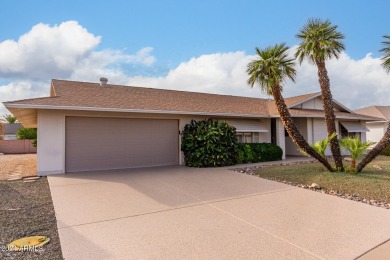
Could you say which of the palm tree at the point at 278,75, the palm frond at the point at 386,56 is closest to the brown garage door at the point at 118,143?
the palm tree at the point at 278,75

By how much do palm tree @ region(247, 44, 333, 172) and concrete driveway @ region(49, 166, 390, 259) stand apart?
290 cm

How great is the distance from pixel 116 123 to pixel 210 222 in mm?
8804

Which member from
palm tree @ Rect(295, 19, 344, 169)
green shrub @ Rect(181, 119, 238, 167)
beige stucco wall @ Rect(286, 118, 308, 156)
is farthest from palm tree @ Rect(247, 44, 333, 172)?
beige stucco wall @ Rect(286, 118, 308, 156)

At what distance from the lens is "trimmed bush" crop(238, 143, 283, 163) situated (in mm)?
14461

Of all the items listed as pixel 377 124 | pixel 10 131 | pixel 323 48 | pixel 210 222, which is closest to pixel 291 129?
pixel 323 48

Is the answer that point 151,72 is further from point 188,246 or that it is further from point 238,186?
point 188,246

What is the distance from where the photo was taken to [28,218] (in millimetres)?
5414

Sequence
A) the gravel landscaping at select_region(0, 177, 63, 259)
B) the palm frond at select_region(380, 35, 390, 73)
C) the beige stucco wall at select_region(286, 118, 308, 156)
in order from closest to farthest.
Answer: the gravel landscaping at select_region(0, 177, 63, 259) < the palm frond at select_region(380, 35, 390, 73) < the beige stucco wall at select_region(286, 118, 308, 156)

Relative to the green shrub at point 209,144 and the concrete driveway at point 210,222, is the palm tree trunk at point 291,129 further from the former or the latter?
the green shrub at point 209,144

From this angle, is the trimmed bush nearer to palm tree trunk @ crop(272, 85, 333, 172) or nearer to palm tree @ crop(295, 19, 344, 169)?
palm tree trunk @ crop(272, 85, 333, 172)

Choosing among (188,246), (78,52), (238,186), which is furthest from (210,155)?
(78,52)

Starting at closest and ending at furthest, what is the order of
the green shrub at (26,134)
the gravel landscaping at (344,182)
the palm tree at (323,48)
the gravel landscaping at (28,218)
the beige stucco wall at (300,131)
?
1. the gravel landscaping at (28,218)
2. the gravel landscaping at (344,182)
3. the palm tree at (323,48)
4. the beige stucco wall at (300,131)
5. the green shrub at (26,134)

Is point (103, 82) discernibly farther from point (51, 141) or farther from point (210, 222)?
point (210, 222)

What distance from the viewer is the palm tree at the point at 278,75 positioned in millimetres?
10422
